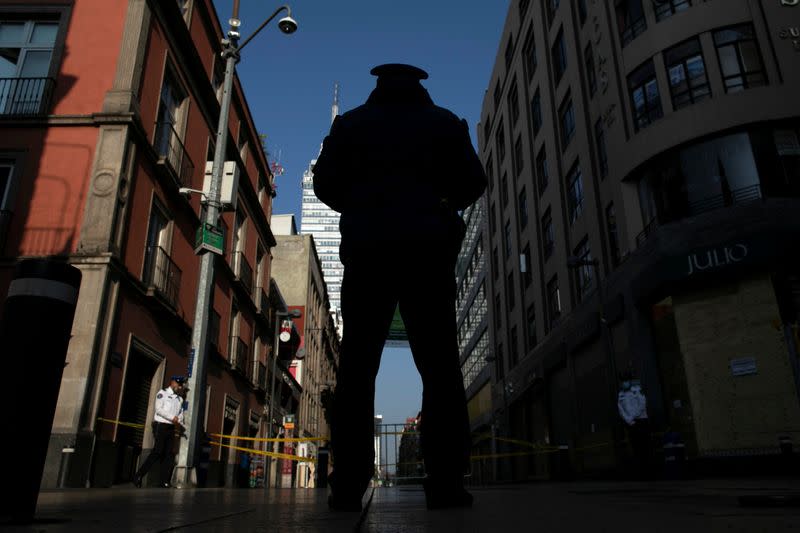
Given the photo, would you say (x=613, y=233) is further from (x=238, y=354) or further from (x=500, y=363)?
(x=500, y=363)

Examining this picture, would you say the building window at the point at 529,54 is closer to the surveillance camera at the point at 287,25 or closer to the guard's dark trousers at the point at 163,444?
the surveillance camera at the point at 287,25

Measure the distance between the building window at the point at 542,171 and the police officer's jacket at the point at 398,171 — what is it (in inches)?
950

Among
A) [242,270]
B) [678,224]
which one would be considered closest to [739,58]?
[678,224]

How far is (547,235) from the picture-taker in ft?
86.6

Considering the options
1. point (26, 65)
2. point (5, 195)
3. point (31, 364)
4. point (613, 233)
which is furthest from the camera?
point (613, 233)

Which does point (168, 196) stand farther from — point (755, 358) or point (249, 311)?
point (755, 358)

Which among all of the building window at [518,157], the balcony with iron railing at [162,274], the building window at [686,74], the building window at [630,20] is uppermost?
the building window at [518,157]

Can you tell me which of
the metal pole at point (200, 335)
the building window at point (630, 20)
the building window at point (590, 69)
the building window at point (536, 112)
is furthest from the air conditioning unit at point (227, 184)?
the building window at point (536, 112)

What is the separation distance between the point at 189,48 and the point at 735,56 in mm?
15231

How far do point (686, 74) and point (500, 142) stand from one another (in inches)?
822

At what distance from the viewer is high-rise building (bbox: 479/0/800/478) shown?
13289 millimetres

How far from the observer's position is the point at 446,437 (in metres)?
2.57

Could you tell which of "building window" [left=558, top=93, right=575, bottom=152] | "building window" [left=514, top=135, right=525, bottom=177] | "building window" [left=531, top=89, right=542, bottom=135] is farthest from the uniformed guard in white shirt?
"building window" [left=514, top=135, right=525, bottom=177]

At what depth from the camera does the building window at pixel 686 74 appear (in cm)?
1554
